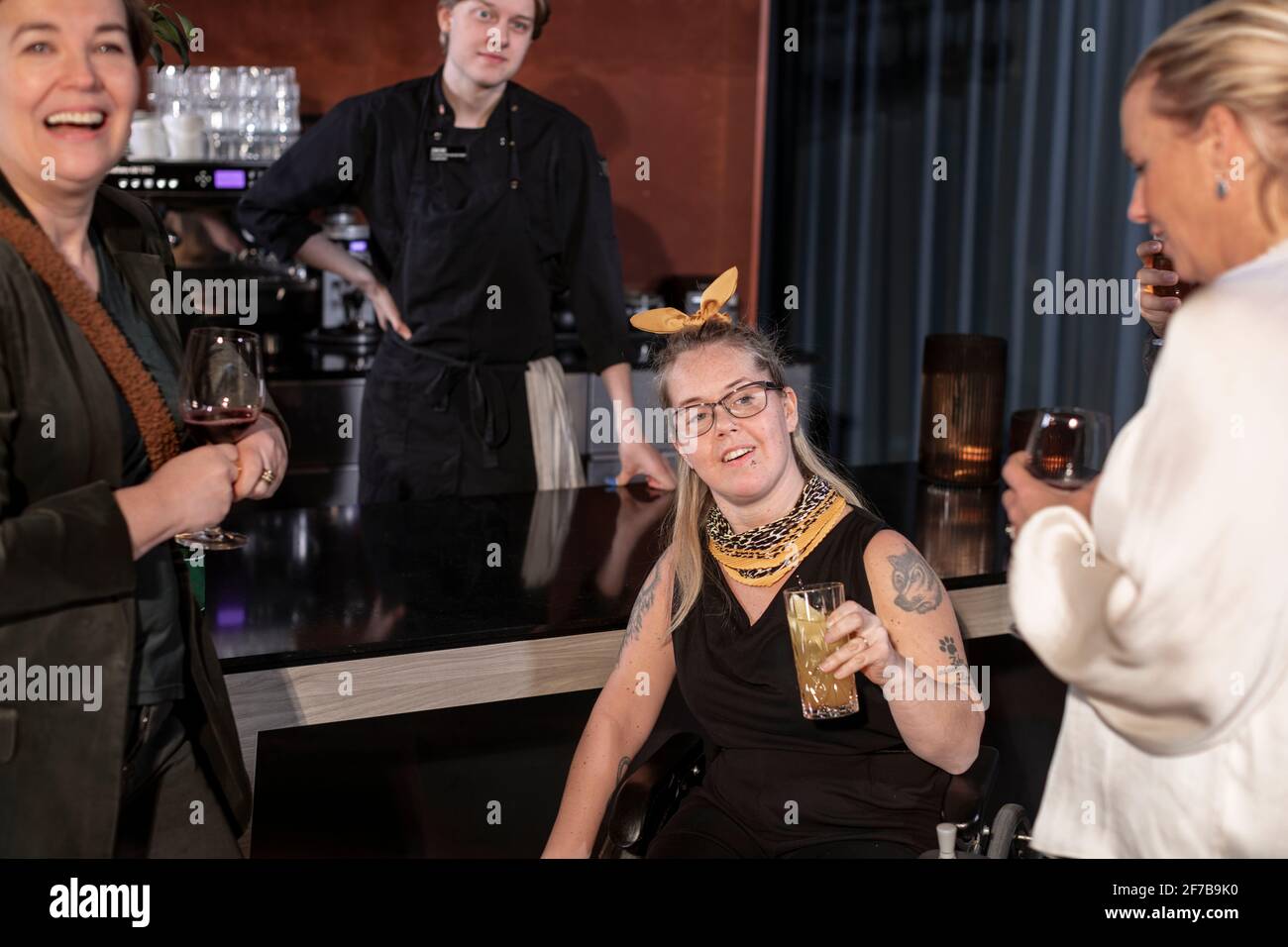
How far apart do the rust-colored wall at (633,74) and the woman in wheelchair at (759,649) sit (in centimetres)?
277

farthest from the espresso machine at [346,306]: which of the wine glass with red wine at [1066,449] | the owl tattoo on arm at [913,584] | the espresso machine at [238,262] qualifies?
the wine glass with red wine at [1066,449]

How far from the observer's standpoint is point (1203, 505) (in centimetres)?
93

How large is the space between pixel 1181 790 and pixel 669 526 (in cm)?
138

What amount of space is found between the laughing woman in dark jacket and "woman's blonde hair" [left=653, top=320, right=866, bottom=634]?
27.9 inches

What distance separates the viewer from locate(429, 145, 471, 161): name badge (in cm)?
288

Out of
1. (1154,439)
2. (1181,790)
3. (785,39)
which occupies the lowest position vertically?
(1181,790)

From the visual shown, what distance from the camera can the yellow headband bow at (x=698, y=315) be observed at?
6.01ft

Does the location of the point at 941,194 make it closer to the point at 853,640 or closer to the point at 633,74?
the point at 633,74

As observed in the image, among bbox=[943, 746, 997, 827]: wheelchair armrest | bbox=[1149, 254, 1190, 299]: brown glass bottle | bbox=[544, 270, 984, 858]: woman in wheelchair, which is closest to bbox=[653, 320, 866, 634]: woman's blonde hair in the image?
bbox=[544, 270, 984, 858]: woman in wheelchair

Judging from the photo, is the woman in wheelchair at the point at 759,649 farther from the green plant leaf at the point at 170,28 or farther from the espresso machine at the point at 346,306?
the espresso machine at the point at 346,306

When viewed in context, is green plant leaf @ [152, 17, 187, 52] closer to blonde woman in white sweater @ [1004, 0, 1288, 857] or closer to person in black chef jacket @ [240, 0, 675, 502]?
person in black chef jacket @ [240, 0, 675, 502]

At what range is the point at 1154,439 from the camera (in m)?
0.95
